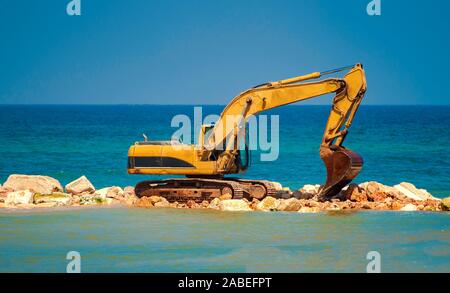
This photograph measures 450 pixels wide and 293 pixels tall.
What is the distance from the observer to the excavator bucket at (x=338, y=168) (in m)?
25.0

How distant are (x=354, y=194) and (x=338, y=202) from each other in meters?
0.65

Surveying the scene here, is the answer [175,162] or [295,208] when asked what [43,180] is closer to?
[175,162]

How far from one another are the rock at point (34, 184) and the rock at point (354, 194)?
762 cm

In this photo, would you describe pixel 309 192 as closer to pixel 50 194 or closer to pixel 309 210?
pixel 309 210

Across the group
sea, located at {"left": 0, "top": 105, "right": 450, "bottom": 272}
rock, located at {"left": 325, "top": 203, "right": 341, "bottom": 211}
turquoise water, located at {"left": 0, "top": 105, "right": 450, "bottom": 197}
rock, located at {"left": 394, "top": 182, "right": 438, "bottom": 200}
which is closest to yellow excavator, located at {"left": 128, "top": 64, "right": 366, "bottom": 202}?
rock, located at {"left": 325, "top": 203, "right": 341, "bottom": 211}

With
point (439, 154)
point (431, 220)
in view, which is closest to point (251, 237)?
point (431, 220)

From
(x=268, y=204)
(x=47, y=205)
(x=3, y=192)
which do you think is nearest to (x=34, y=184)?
(x=3, y=192)

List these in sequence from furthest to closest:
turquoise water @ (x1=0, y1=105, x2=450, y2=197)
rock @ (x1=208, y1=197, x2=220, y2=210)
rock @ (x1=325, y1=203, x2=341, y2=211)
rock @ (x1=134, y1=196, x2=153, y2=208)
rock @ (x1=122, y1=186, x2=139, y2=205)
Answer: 1. turquoise water @ (x1=0, y1=105, x2=450, y2=197)
2. rock @ (x1=122, y1=186, x2=139, y2=205)
3. rock @ (x1=134, y1=196, x2=153, y2=208)
4. rock @ (x1=208, y1=197, x2=220, y2=210)
5. rock @ (x1=325, y1=203, x2=341, y2=211)

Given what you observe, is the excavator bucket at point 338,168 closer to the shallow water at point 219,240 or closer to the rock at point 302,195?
the rock at point 302,195

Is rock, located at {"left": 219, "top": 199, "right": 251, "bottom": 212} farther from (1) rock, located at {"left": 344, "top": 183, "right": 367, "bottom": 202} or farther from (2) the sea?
(1) rock, located at {"left": 344, "top": 183, "right": 367, "bottom": 202}

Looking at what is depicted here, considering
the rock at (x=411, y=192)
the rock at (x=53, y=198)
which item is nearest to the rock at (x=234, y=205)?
the rock at (x=53, y=198)

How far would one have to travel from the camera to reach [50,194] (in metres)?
26.2

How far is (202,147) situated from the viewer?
83.3 feet

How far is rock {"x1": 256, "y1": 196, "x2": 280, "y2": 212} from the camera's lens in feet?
79.8
